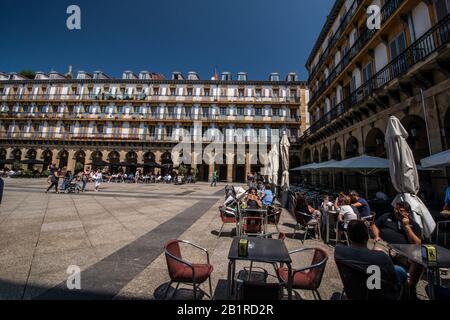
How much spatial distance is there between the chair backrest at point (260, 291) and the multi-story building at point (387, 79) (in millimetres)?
8874

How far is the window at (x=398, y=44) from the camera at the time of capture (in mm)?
9547

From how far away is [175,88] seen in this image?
32.4 m

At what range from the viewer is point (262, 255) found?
2166 millimetres

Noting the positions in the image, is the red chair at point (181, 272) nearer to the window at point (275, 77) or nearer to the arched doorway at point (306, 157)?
the arched doorway at point (306, 157)

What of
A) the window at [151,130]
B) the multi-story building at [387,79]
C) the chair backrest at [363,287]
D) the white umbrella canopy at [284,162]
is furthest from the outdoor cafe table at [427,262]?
the window at [151,130]

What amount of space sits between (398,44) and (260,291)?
1353 centimetres

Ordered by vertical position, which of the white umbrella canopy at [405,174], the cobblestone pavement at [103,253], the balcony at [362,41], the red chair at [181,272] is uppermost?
the balcony at [362,41]

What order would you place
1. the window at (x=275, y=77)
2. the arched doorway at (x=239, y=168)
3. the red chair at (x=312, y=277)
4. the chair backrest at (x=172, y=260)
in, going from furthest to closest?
1. the window at (x=275, y=77)
2. the arched doorway at (x=239, y=168)
3. the chair backrest at (x=172, y=260)
4. the red chair at (x=312, y=277)

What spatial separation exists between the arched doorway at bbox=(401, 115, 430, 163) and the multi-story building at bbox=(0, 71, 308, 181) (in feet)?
67.5

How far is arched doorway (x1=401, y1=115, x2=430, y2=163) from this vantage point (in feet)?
29.5

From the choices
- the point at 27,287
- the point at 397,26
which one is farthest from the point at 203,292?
the point at 397,26

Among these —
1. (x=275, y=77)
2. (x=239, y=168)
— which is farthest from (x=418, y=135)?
(x=275, y=77)

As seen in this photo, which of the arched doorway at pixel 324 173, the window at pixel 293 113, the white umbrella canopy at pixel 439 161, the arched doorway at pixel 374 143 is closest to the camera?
the white umbrella canopy at pixel 439 161

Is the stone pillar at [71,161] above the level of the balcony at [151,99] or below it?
below
